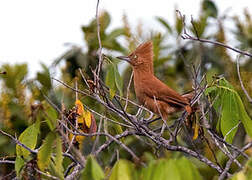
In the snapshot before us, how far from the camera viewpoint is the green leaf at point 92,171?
1918 mm

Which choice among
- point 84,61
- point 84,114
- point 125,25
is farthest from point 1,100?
point 84,114

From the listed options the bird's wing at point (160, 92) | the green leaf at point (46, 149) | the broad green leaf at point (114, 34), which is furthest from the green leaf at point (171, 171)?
the broad green leaf at point (114, 34)

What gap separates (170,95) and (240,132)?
97cm

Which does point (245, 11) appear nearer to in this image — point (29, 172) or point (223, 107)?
point (223, 107)

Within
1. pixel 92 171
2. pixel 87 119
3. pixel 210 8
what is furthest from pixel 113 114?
pixel 210 8

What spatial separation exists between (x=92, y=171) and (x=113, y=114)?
2308 millimetres

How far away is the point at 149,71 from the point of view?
5086 mm

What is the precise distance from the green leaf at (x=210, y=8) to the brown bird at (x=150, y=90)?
3097 mm

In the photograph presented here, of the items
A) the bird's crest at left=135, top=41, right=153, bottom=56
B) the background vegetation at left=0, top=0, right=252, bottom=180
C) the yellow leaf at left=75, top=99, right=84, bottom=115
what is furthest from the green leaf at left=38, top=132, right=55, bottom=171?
the bird's crest at left=135, top=41, right=153, bottom=56

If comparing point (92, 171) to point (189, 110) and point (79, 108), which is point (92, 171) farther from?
point (189, 110)

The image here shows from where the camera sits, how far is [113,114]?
4238mm

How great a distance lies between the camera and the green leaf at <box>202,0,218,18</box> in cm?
793

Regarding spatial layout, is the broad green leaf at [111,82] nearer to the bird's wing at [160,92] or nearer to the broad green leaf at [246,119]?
the broad green leaf at [246,119]

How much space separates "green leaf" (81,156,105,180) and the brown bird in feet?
7.49
